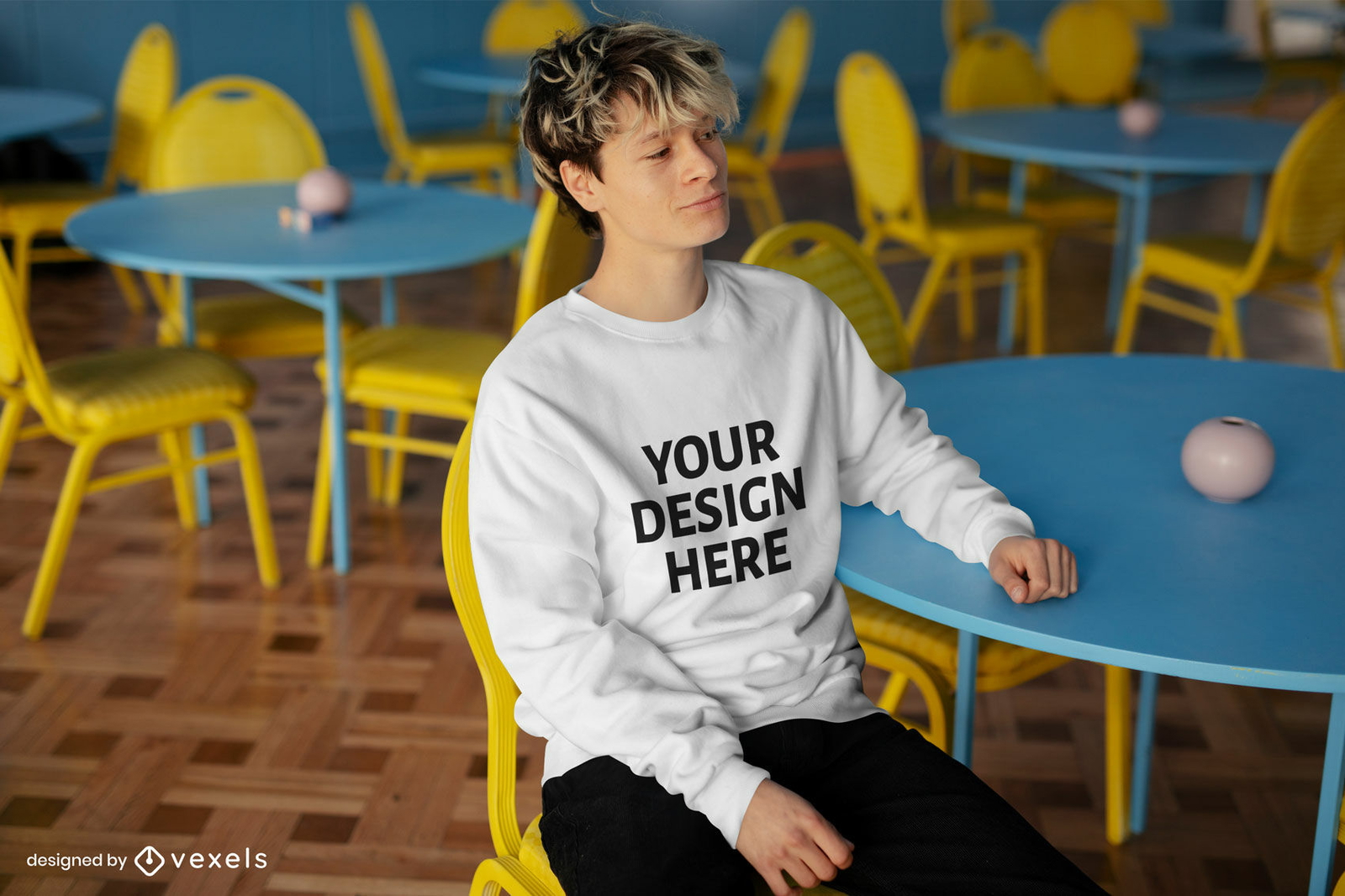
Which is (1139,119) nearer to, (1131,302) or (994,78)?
(1131,302)

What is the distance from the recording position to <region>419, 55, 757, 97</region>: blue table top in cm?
480

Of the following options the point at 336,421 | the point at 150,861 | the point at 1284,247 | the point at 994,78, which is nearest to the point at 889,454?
the point at 150,861

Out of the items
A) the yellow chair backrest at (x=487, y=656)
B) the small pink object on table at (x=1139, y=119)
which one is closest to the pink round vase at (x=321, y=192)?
the yellow chair backrest at (x=487, y=656)

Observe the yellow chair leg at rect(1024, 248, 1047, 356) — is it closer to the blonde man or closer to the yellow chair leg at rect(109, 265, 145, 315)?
the blonde man

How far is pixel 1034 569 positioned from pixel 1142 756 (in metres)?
0.97

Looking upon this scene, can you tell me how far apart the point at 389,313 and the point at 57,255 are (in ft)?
6.02

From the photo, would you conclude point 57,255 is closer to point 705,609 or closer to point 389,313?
point 389,313

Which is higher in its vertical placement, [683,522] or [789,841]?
[683,522]

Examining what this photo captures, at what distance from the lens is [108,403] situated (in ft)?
7.73

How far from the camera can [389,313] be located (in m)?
3.18

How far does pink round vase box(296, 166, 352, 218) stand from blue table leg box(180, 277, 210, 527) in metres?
0.32

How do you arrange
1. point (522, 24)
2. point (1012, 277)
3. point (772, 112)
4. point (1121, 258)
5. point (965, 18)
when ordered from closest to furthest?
point (1012, 277) → point (1121, 258) → point (772, 112) → point (522, 24) → point (965, 18)

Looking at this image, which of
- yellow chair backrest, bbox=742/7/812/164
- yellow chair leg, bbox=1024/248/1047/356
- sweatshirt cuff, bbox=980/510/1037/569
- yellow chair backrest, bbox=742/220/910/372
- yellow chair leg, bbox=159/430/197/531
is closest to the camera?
sweatshirt cuff, bbox=980/510/1037/569

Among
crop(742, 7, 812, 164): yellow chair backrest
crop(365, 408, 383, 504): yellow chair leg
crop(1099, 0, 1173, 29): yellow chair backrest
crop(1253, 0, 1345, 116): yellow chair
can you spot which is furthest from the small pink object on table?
crop(1253, 0, 1345, 116): yellow chair
